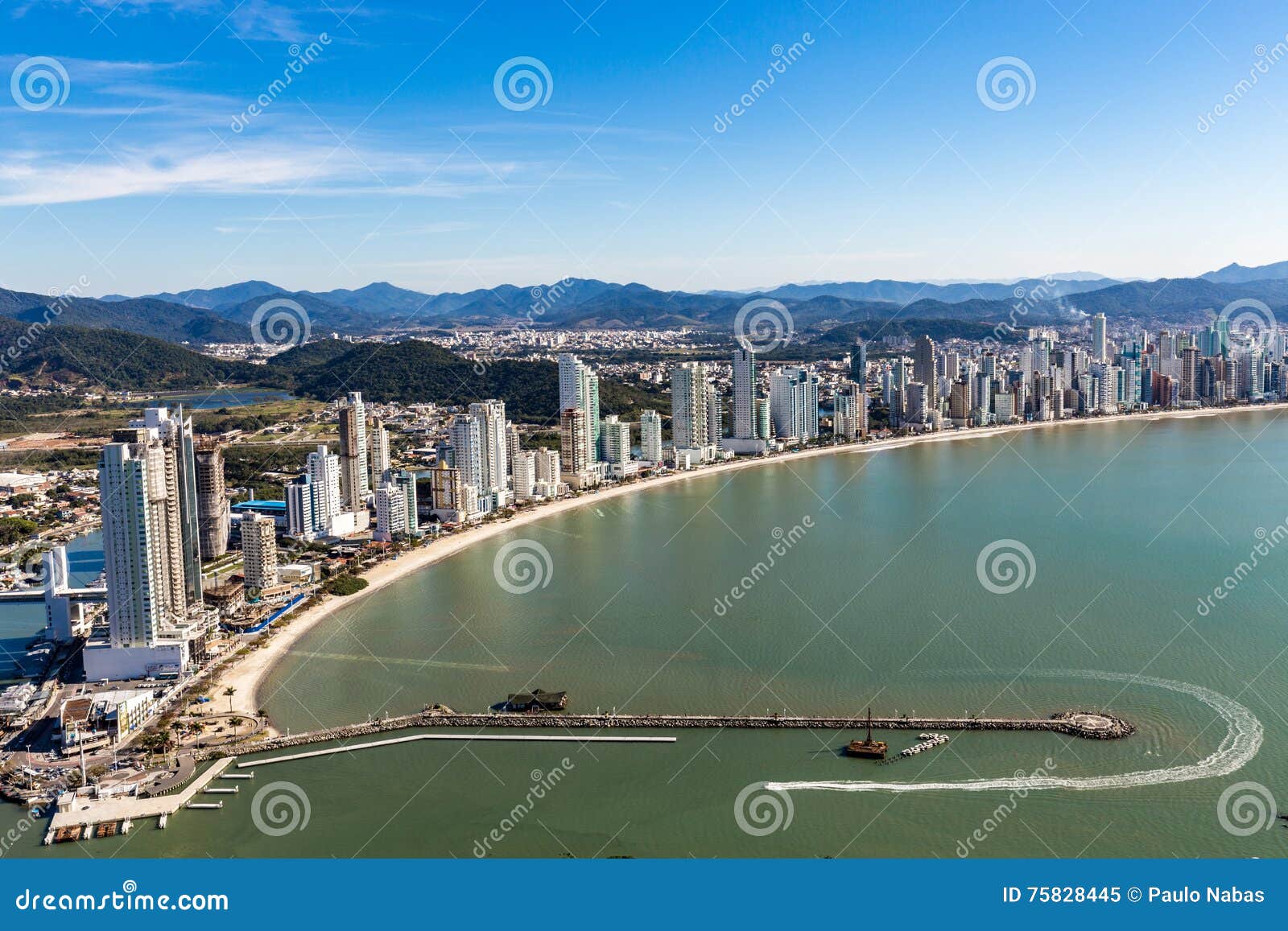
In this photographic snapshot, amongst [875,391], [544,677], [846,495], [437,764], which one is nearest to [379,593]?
[544,677]

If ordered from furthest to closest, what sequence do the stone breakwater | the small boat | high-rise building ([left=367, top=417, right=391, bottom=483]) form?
high-rise building ([left=367, top=417, right=391, bottom=483]) → the stone breakwater → the small boat

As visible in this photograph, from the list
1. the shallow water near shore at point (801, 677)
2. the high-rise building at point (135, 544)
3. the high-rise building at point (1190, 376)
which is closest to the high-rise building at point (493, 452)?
the shallow water near shore at point (801, 677)

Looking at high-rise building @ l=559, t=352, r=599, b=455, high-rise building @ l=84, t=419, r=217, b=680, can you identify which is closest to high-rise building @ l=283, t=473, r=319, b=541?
high-rise building @ l=84, t=419, r=217, b=680

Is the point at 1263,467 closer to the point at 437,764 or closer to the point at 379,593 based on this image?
the point at 379,593

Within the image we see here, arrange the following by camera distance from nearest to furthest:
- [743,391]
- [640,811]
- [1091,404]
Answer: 1. [640,811]
2. [743,391]
3. [1091,404]

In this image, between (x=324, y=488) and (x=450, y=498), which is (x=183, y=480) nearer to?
(x=324, y=488)

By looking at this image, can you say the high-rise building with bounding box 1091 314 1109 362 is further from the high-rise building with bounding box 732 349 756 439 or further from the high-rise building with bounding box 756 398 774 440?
the high-rise building with bounding box 732 349 756 439
